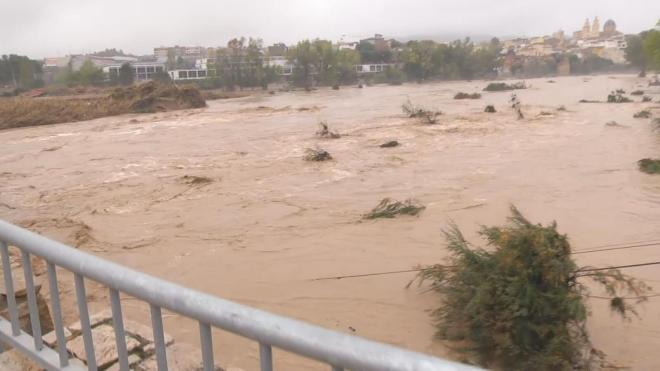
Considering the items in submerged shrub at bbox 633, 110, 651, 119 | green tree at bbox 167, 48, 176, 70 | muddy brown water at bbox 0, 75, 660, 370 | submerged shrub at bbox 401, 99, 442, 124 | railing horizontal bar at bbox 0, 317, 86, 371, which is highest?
green tree at bbox 167, 48, 176, 70

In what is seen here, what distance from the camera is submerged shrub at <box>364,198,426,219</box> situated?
901 centimetres

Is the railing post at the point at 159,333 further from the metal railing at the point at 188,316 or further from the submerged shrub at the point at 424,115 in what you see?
the submerged shrub at the point at 424,115

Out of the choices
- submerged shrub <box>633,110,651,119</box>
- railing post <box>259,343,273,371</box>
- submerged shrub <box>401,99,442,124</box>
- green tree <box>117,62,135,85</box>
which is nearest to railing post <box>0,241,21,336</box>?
railing post <box>259,343,273,371</box>

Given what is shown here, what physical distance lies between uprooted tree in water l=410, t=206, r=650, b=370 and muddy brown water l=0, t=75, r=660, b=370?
1.09 ft

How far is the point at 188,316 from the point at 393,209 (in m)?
7.53

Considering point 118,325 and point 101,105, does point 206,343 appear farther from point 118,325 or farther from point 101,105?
point 101,105

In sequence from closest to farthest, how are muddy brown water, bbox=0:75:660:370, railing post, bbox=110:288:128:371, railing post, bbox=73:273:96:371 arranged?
railing post, bbox=110:288:128:371
railing post, bbox=73:273:96:371
muddy brown water, bbox=0:75:660:370

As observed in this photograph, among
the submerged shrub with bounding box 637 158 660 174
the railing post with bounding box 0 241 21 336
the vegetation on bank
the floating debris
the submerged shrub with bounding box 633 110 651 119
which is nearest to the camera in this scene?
the railing post with bounding box 0 241 21 336

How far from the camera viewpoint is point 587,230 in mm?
7984

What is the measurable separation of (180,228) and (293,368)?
490 cm

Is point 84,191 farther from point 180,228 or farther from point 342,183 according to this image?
point 342,183

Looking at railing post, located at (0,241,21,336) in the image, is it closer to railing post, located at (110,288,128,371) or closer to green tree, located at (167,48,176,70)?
railing post, located at (110,288,128,371)

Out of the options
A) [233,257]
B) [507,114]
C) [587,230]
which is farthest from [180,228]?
[507,114]

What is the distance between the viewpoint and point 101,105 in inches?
1377
